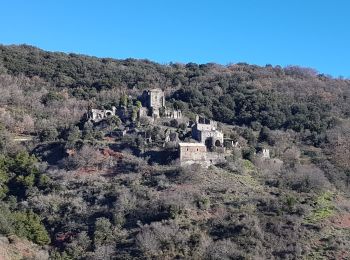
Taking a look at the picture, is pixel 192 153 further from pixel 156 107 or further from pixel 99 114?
pixel 99 114

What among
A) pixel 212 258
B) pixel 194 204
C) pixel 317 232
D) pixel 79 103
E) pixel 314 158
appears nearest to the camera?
pixel 212 258

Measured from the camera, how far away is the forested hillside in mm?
36656

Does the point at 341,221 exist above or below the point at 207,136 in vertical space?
below

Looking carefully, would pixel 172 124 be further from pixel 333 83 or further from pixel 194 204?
pixel 333 83

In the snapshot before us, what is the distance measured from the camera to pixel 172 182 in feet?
142

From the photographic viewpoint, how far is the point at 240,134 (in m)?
58.1

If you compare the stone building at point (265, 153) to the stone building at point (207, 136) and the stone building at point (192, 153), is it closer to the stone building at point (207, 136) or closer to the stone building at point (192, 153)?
the stone building at point (207, 136)

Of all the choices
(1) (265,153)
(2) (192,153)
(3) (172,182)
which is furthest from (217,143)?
(3) (172,182)

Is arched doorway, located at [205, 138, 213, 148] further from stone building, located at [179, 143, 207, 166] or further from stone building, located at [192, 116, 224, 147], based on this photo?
stone building, located at [179, 143, 207, 166]

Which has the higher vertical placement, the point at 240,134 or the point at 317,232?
the point at 240,134

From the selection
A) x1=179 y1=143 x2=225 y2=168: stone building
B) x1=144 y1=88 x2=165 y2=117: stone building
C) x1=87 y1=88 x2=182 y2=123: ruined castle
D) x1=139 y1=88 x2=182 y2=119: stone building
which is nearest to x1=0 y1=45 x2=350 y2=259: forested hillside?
x1=179 y1=143 x2=225 y2=168: stone building

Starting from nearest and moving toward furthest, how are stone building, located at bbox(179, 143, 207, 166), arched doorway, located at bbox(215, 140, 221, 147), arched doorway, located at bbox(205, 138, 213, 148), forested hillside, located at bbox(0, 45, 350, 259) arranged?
forested hillside, located at bbox(0, 45, 350, 259) < stone building, located at bbox(179, 143, 207, 166) < arched doorway, located at bbox(205, 138, 213, 148) < arched doorway, located at bbox(215, 140, 221, 147)

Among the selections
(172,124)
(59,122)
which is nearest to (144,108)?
(172,124)

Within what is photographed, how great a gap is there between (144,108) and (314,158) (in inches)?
631
